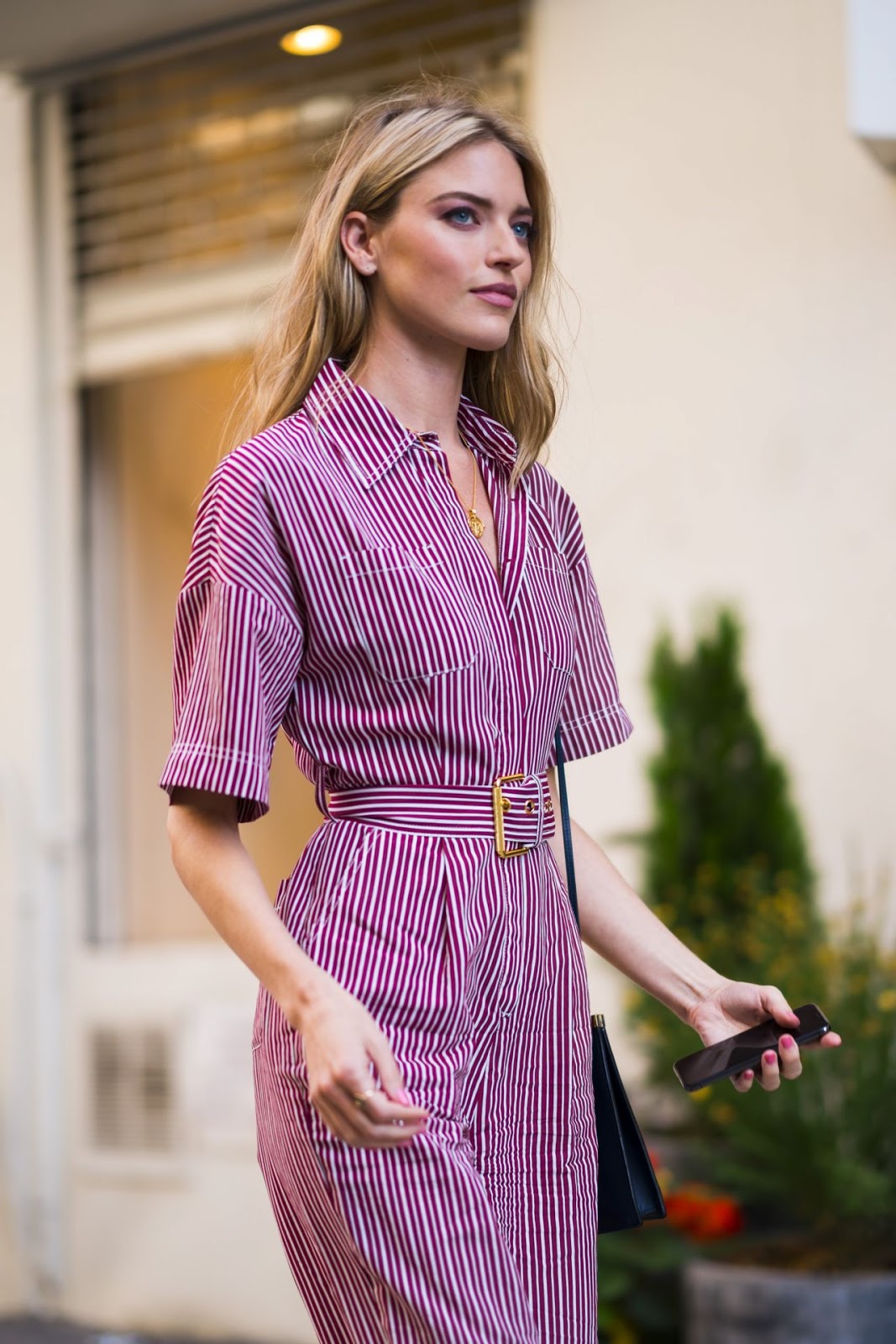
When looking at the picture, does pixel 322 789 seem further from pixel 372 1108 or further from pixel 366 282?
pixel 366 282

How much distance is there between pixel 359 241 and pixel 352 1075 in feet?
2.84

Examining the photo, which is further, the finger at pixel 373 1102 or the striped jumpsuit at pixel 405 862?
the striped jumpsuit at pixel 405 862

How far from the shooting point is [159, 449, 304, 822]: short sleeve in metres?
1.66

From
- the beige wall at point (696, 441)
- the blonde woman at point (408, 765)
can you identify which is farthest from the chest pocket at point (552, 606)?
the beige wall at point (696, 441)

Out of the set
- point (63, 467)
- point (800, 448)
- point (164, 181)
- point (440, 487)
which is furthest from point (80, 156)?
point (440, 487)

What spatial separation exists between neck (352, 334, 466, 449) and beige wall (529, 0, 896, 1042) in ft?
7.68

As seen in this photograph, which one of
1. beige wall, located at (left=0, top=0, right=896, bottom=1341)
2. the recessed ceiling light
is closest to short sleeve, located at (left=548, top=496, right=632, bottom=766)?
beige wall, located at (left=0, top=0, right=896, bottom=1341)

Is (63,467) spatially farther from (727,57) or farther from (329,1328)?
(329,1328)

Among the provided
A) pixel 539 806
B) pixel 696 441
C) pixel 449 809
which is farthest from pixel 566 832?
pixel 696 441

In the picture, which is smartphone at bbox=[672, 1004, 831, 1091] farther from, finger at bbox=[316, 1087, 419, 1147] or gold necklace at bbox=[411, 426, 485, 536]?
gold necklace at bbox=[411, 426, 485, 536]

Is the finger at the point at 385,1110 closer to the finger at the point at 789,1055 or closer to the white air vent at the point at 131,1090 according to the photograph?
the finger at the point at 789,1055

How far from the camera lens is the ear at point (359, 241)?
1.88 m

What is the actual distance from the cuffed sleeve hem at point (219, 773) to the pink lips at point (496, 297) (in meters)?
0.51

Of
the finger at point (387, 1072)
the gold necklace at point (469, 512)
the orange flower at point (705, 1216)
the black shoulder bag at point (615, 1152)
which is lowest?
the orange flower at point (705, 1216)
